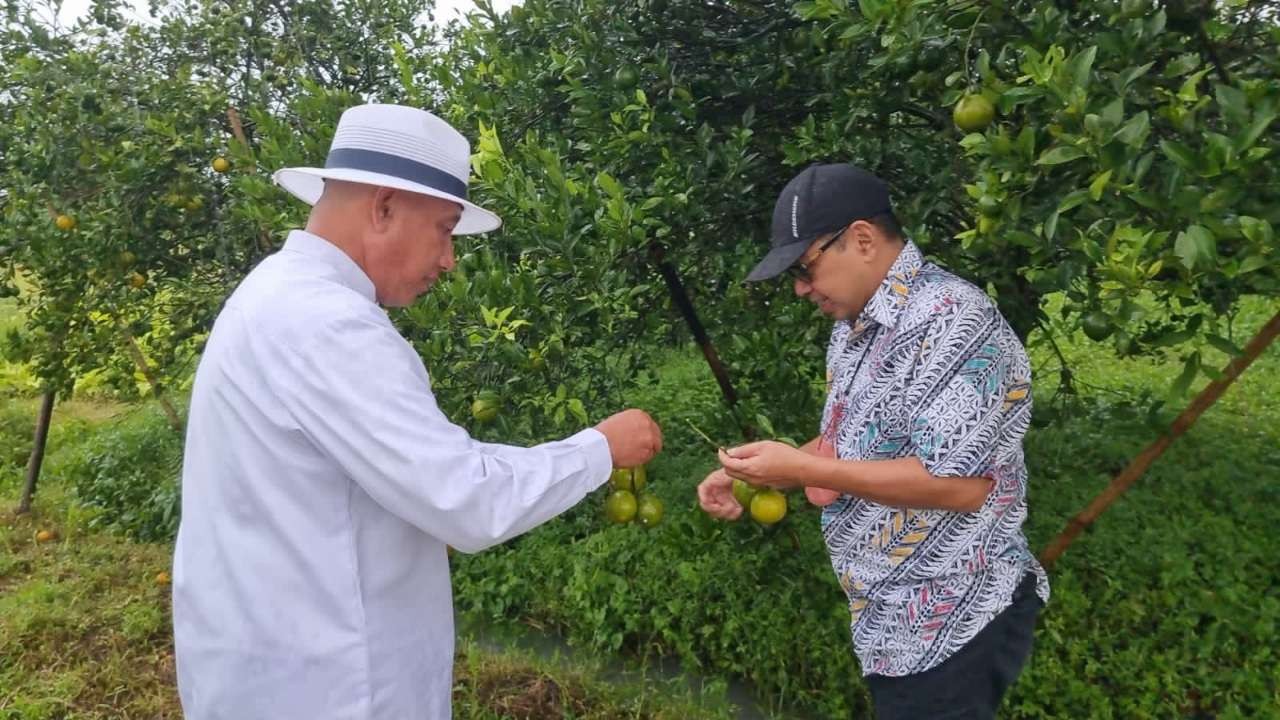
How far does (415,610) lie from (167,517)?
4.43 meters

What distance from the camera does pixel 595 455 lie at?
1.72 m

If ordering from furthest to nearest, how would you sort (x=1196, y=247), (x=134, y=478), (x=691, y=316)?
(x=134, y=478) → (x=691, y=316) → (x=1196, y=247)

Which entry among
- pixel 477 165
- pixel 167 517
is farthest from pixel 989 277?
pixel 167 517

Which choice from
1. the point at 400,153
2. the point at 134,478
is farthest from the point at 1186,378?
the point at 134,478

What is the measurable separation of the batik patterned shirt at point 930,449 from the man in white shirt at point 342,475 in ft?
1.97

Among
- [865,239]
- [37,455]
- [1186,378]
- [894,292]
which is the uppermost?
[865,239]

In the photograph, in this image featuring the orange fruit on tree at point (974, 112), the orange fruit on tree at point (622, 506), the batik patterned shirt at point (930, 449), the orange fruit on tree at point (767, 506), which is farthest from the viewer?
the orange fruit on tree at point (622, 506)

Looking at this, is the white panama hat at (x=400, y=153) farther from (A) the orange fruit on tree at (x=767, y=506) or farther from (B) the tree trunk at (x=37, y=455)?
(B) the tree trunk at (x=37, y=455)

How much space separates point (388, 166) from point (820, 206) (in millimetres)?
869

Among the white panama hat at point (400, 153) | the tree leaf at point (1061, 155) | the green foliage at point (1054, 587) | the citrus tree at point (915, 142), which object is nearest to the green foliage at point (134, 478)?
the green foliage at point (1054, 587)

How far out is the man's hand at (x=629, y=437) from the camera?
1814mm

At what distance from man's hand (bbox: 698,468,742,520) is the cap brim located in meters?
0.64

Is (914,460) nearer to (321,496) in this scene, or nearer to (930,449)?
(930,449)

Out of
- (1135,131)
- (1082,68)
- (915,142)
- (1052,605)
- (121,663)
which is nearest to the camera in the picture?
(1135,131)
